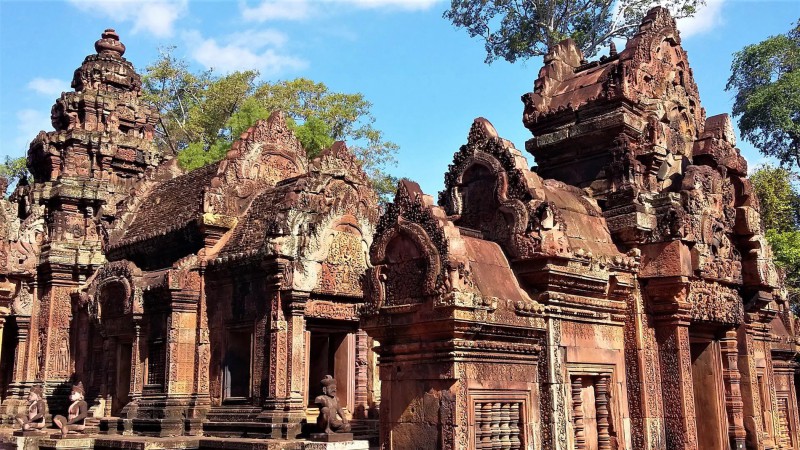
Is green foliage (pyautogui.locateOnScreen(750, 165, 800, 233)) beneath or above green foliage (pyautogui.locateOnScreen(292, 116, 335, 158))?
beneath

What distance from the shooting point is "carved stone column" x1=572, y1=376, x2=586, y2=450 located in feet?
24.2

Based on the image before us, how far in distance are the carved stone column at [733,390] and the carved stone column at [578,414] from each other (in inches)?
117

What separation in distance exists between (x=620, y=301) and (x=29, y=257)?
1486 cm

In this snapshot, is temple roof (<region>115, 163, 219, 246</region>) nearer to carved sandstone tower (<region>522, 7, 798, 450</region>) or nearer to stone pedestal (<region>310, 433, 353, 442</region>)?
stone pedestal (<region>310, 433, 353, 442</region>)

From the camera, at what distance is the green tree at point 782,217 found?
24.2 m

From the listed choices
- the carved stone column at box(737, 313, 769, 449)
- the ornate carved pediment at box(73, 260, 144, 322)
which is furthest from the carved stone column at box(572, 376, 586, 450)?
the ornate carved pediment at box(73, 260, 144, 322)

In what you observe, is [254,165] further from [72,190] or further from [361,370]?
[72,190]

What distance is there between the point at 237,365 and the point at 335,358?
67.3 inches

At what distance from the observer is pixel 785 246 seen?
24.2 metres

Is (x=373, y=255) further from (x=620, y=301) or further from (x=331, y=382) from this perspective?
(x=331, y=382)

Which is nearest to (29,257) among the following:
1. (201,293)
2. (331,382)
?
(201,293)

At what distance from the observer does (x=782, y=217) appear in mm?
27312

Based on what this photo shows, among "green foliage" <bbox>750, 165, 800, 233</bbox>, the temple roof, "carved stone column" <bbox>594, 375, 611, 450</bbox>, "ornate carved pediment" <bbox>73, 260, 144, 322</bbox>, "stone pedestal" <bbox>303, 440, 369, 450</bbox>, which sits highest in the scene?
"green foliage" <bbox>750, 165, 800, 233</bbox>

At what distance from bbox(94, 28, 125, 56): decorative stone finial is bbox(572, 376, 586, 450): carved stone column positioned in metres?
18.9
